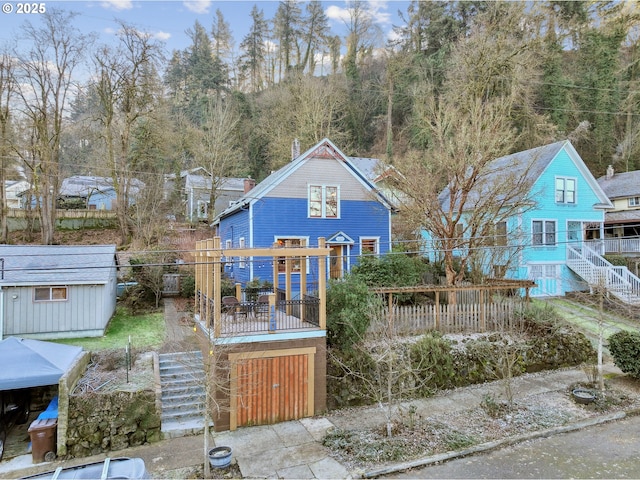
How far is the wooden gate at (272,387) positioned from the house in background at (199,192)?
22206 millimetres

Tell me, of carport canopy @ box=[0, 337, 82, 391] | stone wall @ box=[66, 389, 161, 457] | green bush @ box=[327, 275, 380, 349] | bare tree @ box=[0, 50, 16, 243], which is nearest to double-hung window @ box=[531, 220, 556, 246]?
green bush @ box=[327, 275, 380, 349]

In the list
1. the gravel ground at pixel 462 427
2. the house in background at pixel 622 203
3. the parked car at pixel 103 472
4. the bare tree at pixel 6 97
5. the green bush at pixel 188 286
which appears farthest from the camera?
the house in background at pixel 622 203

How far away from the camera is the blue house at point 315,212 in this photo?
61.3 feet

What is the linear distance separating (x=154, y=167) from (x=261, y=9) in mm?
26348

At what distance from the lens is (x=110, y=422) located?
358 inches

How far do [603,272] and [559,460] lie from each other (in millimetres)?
14966

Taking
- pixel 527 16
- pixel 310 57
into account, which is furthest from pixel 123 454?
pixel 310 57

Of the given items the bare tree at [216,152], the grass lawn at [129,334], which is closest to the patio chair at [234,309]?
the grass lawn at [129,334]

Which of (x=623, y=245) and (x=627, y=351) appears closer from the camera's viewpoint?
(x=627, y=351)

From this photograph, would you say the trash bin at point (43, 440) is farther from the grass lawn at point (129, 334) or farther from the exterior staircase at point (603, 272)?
the exterior staircase at point (603, 272)

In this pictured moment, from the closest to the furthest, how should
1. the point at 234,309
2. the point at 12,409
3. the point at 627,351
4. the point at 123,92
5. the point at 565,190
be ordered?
the point at 12,409
the point at 234,309
the point at 627,351
the point at 565,190
the point at 123,92

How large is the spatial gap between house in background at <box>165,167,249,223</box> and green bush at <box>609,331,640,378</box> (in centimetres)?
2532

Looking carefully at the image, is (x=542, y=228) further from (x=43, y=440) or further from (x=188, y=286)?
(x=43, y=440)

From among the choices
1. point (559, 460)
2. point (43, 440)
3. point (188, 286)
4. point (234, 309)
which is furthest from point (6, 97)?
point (559, 460)
